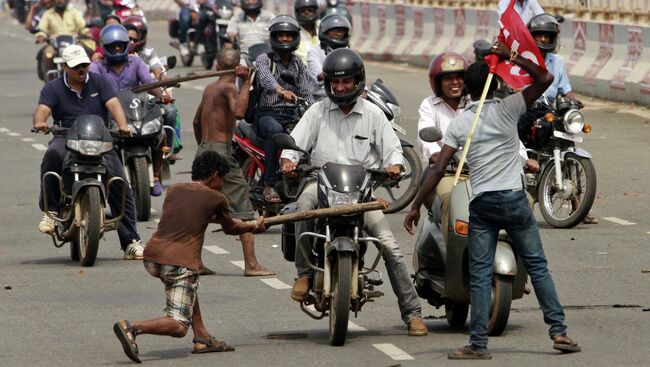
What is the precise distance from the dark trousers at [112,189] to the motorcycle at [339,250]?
4042mm

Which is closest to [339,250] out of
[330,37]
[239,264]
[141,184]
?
[239,264]

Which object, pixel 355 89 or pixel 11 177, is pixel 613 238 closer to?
pixel 355 89

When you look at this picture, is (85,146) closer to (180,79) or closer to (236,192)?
(180,79)

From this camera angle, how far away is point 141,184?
1623cm

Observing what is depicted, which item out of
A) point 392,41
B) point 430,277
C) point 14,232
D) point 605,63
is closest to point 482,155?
point 430,277

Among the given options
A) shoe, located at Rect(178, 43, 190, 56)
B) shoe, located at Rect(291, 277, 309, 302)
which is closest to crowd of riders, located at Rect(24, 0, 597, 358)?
shoe, located at Rect(291, 277, 309, 302)

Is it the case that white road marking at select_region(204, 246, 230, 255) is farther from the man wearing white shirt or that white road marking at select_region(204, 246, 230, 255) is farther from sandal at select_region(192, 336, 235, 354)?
sandal at select_region(192, 336, 235, 354)

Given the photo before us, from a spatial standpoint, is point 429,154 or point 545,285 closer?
point 545,285

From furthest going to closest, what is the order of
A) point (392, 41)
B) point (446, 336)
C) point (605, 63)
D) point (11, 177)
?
point (392, 41), point (605, 63), point (11, 177), point (446, 336)

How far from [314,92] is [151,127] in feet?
5.29

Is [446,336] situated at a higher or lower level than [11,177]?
higher

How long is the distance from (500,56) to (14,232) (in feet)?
24.8

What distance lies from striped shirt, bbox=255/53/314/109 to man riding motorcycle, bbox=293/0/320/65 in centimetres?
261

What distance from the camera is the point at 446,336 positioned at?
1055 cm
